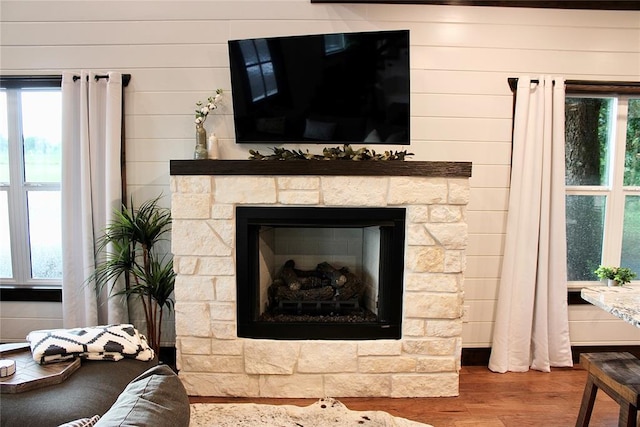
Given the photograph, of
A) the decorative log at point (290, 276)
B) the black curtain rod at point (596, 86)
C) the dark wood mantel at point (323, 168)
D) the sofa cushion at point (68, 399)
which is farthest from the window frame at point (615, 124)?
the sofa cushion at point (68, 399)

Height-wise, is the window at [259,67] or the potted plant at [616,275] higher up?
the window at [259,67]

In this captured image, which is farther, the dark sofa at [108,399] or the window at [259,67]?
the window at [259,67]

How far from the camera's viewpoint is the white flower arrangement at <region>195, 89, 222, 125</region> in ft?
8.25

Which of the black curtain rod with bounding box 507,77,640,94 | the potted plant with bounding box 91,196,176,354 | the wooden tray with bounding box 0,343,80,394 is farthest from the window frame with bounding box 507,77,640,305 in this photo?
the wooden tray with bounding box 0,343,80,394

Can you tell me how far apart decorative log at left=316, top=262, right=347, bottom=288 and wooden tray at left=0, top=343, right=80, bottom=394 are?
4.86ft

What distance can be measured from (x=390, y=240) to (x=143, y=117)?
6.06ft

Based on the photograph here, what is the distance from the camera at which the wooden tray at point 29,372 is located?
140cm

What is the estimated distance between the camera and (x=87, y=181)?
2590mm

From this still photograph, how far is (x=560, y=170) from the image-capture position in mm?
2590

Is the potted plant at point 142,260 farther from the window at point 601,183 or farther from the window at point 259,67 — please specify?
the window at point 601,183

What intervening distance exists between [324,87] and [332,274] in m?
1.21

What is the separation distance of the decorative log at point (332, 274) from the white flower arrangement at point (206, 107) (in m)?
1.25

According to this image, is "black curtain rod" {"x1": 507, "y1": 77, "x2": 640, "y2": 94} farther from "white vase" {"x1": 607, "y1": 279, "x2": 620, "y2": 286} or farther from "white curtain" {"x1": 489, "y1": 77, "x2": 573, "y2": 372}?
"white vase" {"x1": 607, "y1": 279, "x2": 620, "y2": 286}

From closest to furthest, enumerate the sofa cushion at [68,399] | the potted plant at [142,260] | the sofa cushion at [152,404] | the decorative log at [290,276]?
the sofa cushion at [152,404] < the sofa cushion at [68,399] < the potted plant at [142,260] < the decorative log at [290,276]
